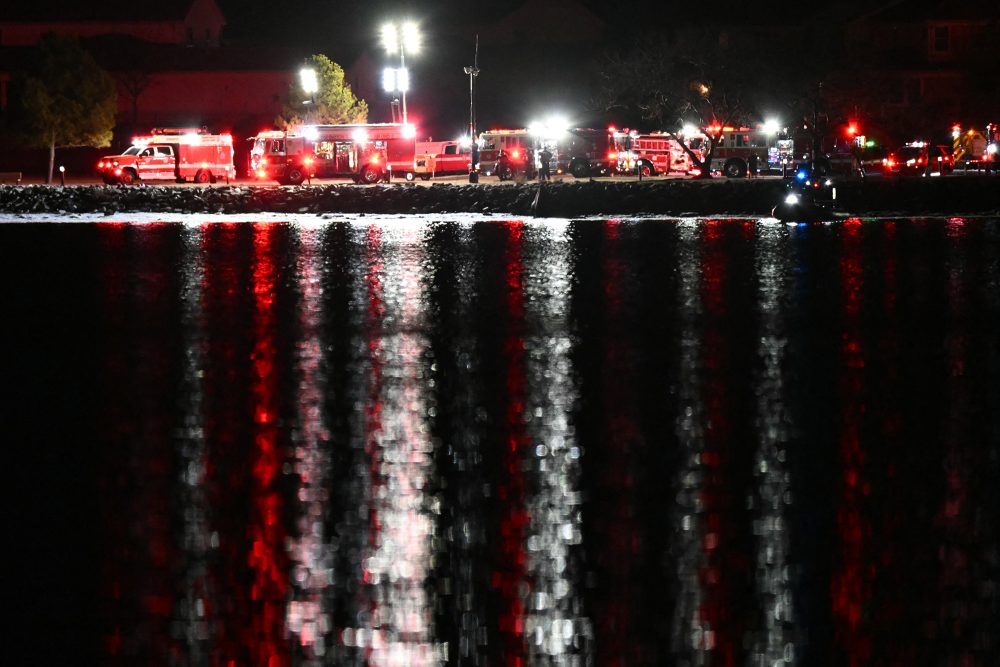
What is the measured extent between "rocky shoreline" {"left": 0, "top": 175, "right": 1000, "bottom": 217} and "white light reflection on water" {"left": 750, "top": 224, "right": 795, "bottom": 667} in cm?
3504

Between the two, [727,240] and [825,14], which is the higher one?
[825,14]

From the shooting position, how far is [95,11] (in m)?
103

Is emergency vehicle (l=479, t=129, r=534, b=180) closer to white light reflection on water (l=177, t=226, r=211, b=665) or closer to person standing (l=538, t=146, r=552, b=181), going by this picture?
person standing (l=538, t=146, r=552, b=181)

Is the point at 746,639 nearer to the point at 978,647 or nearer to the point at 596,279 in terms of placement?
the point at 978,647

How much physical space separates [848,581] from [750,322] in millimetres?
12858

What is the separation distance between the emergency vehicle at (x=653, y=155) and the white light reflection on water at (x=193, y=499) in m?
52.2

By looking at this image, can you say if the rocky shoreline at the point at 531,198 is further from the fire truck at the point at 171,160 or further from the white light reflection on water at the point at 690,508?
the white light reflection on water at the point at 690,508

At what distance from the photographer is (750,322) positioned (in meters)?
21.4

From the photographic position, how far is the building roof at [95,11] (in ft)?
332

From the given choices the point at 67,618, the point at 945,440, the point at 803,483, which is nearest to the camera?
the point at 67,618

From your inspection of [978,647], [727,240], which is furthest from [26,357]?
[727,240]

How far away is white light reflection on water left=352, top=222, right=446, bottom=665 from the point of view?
790 cm

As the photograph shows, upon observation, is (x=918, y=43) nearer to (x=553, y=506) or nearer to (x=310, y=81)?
(x=310, y=81)

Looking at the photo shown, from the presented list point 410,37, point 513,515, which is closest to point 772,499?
point 513,515
